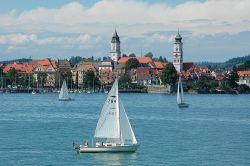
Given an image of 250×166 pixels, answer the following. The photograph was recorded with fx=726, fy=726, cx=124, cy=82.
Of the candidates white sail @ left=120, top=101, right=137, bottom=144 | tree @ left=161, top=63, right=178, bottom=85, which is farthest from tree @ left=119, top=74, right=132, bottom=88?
white sail @ left=120, top=101, right=137, bottom=144

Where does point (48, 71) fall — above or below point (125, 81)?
above

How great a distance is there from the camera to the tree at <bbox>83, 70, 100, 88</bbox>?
183000 mm

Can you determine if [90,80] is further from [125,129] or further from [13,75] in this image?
[125,129]

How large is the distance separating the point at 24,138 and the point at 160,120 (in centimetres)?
2322

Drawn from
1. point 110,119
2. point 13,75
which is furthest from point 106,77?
point 110,119

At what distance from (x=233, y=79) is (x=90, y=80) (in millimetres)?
36950

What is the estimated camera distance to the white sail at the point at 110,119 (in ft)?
141

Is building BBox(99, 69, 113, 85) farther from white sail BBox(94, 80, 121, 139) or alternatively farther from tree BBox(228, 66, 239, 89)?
white sail BBox(94, 80, 121, 139)

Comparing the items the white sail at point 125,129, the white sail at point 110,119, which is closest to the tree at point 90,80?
the white sail at point 125,129

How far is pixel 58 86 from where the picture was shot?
188250 millimetres

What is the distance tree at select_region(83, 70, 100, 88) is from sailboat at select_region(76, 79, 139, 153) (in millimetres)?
139628

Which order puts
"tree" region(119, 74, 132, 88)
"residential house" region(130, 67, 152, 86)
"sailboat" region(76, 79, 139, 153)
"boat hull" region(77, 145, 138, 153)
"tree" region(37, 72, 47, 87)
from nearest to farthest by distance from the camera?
"boat hull" region(77, 145, 138, 153), "sailboat" region(76, 79, 139, 153), "tree" region(119, 74, 132, 88), "tree" region(37, 72, 47, 87), "residential house" region(130, 67, 152, 86)

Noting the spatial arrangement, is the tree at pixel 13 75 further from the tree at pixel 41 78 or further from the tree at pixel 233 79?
the tree at pixel 233 79

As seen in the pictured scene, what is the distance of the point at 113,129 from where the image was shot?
141 feet
